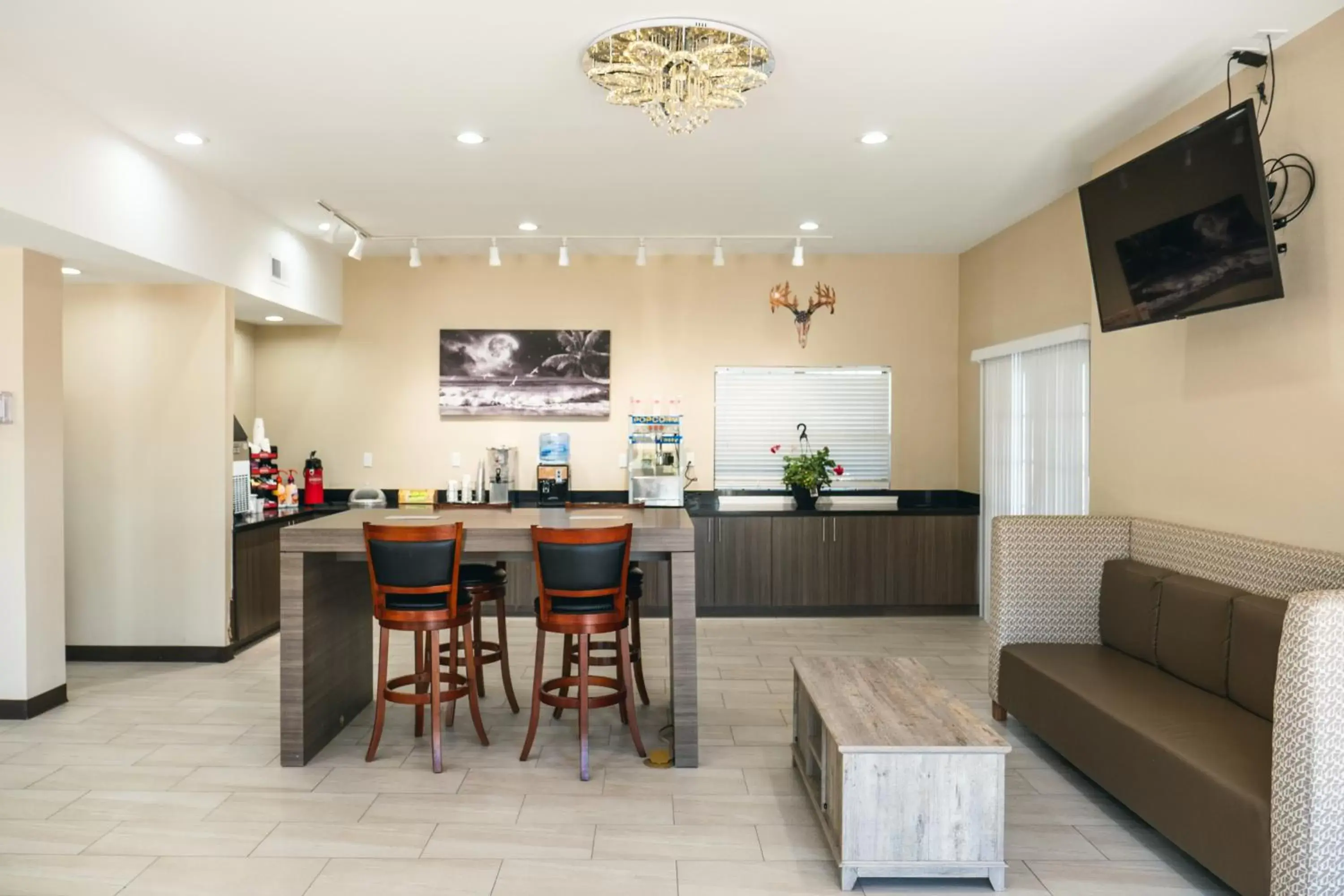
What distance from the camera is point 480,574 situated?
426 centimetres

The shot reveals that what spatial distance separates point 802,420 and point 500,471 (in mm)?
2551

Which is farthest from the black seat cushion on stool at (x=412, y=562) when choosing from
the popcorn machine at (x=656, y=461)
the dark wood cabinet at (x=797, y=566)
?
the dark wood cabinet at (x=797, y=566)

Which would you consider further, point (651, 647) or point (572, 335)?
point (572, 335)

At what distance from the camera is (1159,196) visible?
3.49 m

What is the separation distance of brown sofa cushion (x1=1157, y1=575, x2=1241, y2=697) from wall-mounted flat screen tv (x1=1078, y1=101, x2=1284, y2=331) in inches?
43.7

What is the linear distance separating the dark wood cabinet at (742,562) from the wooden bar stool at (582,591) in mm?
3018

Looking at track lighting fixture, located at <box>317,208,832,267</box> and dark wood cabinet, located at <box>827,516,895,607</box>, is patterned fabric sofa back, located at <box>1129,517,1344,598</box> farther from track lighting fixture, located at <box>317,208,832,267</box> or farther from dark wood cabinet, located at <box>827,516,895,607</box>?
track lighting fixture, located at <box>317,208,832,267</box>

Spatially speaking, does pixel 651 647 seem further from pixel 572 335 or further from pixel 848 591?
pixel 572 335

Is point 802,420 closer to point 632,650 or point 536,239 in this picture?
point 536,239

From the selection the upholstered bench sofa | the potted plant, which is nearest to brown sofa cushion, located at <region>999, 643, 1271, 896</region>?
the upholstered bench sofa

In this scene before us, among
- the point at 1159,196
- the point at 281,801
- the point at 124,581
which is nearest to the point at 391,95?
the point at 281,801

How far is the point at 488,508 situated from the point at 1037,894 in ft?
10.4

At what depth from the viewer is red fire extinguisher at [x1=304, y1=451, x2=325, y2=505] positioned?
6.92 m

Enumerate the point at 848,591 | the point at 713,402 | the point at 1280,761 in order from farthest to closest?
the point at 713,402 < the point at 848,591 < the point at 1280,761
